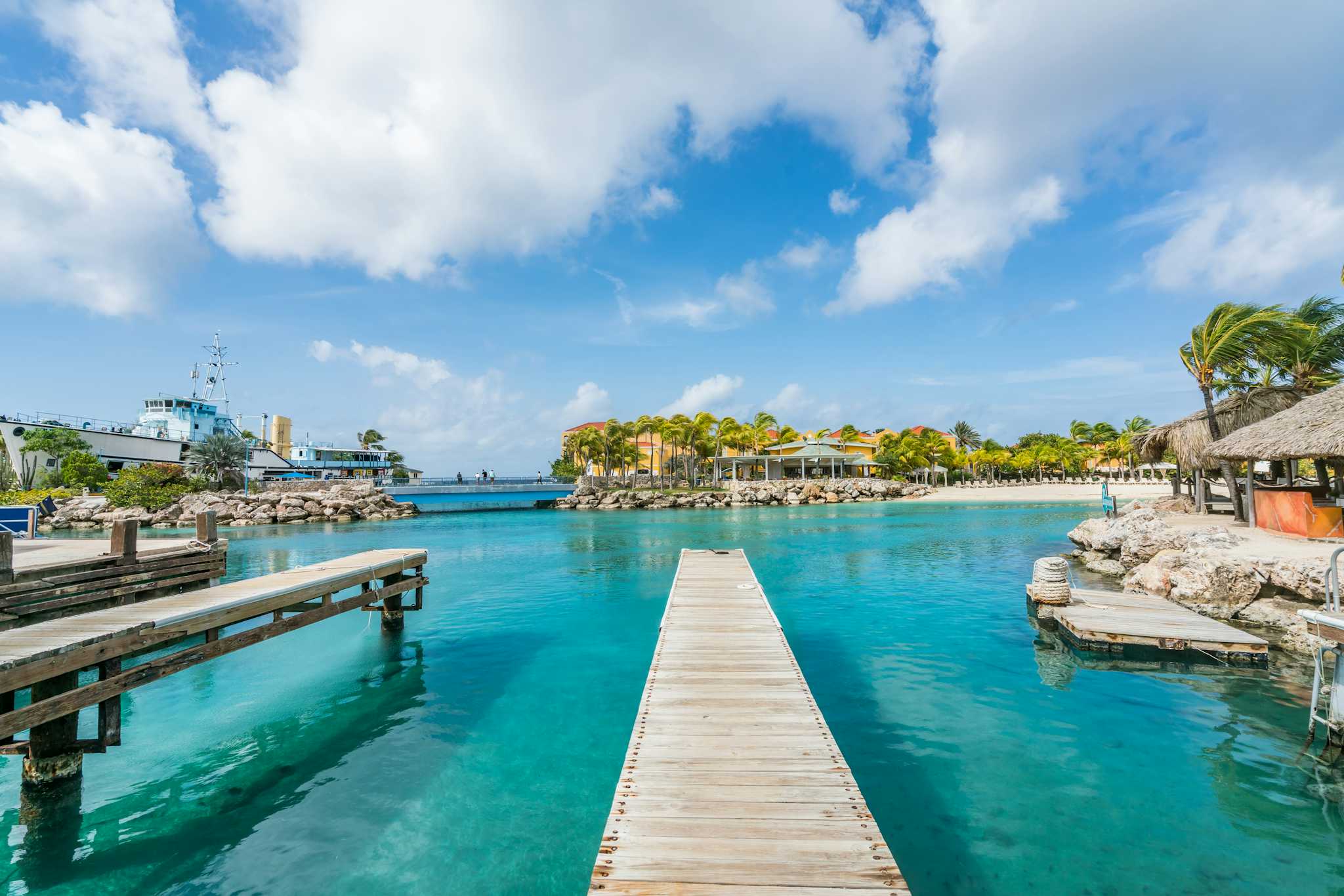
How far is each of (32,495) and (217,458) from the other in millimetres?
22683

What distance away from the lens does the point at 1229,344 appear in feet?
75.4

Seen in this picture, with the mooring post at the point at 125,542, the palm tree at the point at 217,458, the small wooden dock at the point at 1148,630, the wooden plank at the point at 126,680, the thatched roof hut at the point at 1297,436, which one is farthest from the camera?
the palm tree at the point at 217,458

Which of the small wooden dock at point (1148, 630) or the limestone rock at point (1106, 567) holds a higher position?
the small wooden dock at point (1148, 630)

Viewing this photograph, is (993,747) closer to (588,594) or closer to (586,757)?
(586,757)

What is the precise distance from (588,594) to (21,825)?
1281 centimetres

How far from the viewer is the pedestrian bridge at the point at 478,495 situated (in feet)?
241

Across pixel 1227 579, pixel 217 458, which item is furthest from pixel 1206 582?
pixel 217 458

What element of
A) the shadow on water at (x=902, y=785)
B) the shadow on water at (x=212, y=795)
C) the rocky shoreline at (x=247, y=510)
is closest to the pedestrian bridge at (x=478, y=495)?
the rocky shoreline at (x=247, y=510)

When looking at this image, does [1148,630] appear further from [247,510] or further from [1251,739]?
[247,510]

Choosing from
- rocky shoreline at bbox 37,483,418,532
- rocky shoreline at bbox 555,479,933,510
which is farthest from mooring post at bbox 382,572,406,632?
rocky shoreline at bbox 555,479,933,510

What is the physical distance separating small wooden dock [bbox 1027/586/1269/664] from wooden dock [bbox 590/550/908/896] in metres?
7.25

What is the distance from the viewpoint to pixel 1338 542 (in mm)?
13844

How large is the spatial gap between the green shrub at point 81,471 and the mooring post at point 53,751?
67927mm

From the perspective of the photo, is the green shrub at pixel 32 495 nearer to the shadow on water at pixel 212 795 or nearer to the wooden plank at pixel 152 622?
the wooden plank at pixel 152 622
